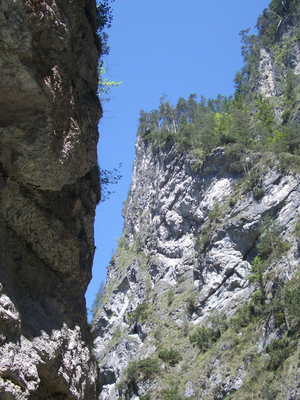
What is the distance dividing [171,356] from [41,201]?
24.5 metres

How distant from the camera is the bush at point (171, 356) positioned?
2986 cm

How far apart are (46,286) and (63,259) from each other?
103cm

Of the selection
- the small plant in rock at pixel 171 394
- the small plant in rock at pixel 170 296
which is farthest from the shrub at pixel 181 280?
the small plant in rock at pixel 171 394

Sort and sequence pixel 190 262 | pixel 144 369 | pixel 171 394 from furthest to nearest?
pixel 190 262, pixel 144 369, pixel 171 394

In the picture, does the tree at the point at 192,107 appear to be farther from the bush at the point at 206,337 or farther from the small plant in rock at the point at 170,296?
the bush at the point at 206,337

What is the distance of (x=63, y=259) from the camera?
9500mm

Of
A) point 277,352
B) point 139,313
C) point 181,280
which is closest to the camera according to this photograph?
point 277,352

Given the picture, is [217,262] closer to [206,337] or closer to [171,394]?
[206,337]

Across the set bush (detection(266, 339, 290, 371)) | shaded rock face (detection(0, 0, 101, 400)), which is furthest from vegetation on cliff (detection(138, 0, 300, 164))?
shaded rock face (detection(0, 0, 101, 400))

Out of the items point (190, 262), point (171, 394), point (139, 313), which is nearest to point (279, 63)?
point (190, 262)

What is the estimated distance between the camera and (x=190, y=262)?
41.6 metres

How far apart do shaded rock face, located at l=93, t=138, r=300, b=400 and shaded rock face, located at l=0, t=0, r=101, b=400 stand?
57.8 ft

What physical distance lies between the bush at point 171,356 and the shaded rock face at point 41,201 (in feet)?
72.4

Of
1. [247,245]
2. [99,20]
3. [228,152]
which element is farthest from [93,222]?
[228,152]
